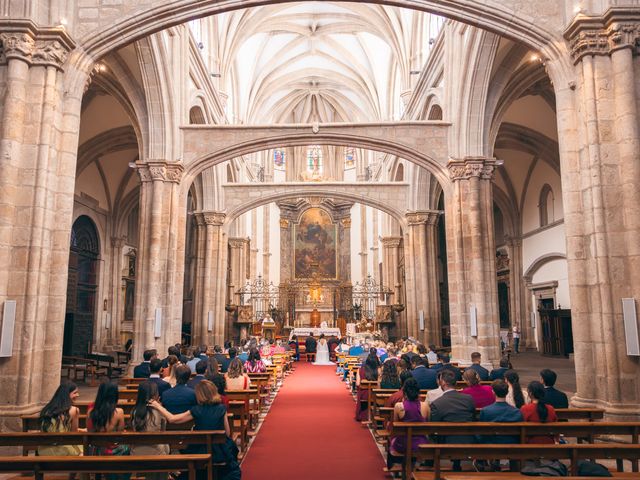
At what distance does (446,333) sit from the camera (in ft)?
86.6

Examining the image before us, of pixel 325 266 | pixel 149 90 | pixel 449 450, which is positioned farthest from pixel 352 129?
pixel 325 266

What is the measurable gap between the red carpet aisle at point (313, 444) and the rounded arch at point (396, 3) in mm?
6917

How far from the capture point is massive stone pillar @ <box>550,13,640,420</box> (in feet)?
24.4

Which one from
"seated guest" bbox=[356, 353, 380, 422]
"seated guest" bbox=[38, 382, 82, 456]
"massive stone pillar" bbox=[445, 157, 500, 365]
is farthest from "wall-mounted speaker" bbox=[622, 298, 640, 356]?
"seated guest" bbox=[38, 382, 82, 456]

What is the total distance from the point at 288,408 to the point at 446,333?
55.9 feet

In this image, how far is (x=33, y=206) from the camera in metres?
7.79

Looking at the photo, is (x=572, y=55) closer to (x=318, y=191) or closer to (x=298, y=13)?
(x=318, y=191)

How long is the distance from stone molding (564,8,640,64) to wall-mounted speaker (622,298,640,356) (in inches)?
146

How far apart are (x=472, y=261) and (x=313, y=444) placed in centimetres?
789

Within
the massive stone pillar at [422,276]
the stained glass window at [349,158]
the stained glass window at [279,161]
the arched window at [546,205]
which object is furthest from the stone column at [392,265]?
the stained glass window at [279,161]

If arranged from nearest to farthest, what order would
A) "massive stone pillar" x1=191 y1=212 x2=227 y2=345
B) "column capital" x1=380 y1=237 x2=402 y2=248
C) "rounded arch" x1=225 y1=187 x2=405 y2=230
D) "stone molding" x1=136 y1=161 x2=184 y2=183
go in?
"stone molding" x1=136 y1=161 x2=184 y2=183, "massive stone pillar" x1=191 y1=212 x2=227 y2=345, "rounded arch" x1=225 y1=187 x2=405 y2=230, "column capital" x1=380 y1=237 x2=402 y2=248

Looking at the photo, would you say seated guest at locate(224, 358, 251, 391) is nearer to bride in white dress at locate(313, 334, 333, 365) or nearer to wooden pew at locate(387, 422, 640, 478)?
wooden pew at locate(387, 422, 640, 478)

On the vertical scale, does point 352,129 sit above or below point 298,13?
below

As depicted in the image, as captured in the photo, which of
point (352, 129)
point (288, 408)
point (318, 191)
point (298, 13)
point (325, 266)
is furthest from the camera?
point (325, 266)
